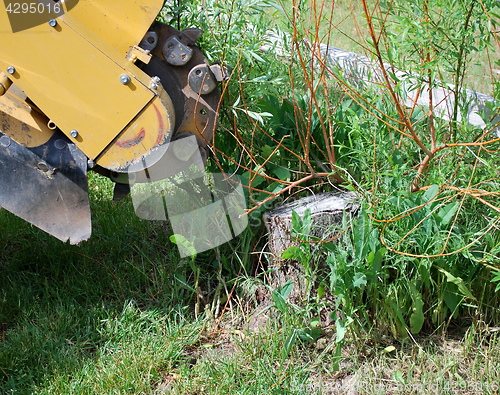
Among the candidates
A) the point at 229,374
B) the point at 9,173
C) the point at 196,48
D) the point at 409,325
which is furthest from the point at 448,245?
the point at 9,173

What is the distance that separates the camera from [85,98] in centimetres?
269

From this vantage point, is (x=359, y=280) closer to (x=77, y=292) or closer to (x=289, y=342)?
(x=289, y=342)

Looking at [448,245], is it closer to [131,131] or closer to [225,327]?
[225,327]

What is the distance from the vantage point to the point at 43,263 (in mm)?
3604

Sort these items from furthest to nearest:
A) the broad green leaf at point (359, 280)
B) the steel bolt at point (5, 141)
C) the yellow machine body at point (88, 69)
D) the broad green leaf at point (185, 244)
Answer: the broad green leaf at point (185, 244) → the steel bolt at point (5, 141) → the broad green leaf at point (359, 280) → the yellow machine body at point (88, 69)

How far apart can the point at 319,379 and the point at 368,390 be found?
223mm

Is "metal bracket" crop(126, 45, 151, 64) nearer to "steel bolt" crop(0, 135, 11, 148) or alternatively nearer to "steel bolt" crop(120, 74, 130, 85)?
"steel bolt" crop(120, 74, 130, 85)

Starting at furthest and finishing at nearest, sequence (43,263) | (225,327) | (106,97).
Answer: (43,263) < (225,327) < (106,97)

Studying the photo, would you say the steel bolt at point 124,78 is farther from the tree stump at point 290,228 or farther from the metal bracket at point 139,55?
the tree stump at point 290,228

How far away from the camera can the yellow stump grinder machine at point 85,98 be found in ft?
8.61

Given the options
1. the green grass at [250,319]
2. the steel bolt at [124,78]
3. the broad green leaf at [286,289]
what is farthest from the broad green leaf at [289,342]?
the steel bolt at [124,78]

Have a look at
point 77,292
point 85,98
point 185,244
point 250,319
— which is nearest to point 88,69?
point 85,98

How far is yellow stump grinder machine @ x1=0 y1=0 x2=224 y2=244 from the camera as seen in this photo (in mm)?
2625

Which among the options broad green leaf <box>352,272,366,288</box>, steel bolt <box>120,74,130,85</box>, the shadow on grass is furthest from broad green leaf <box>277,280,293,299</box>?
steel bolt <box>120,74,130,85</box>
